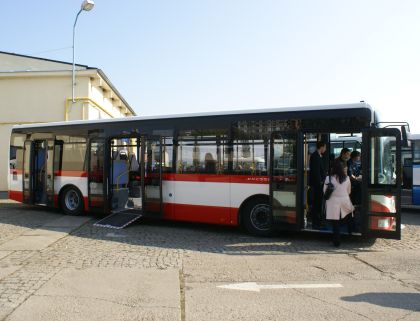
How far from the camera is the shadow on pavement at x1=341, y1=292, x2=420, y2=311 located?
5141 millimetres

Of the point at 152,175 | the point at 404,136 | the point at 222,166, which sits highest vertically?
the point at 404,136

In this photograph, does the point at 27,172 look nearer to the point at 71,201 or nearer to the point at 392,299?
the point at 71,201

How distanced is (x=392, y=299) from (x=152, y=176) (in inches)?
266

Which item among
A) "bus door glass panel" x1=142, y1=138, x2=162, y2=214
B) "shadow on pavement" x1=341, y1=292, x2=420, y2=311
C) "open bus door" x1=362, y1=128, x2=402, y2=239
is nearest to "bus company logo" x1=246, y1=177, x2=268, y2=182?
"open bus door" x1=362, y1=128, x2=402, y2=239

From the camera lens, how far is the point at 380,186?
851 centimetres

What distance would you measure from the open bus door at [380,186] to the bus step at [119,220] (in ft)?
18.7

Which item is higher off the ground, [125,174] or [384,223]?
[125,174]

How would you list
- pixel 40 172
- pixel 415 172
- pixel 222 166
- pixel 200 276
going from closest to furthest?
pixel 200 276
pixel 222 166
pixel 40 172
pixel 415 172

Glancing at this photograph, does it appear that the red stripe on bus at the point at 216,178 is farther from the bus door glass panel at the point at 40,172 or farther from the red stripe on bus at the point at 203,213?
the bus door glass panel at the point at 40,172

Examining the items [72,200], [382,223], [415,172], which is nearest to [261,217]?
[382,223]

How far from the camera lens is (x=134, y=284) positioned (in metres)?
5.96

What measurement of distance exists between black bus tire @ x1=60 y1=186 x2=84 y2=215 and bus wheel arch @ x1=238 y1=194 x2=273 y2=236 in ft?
18.4

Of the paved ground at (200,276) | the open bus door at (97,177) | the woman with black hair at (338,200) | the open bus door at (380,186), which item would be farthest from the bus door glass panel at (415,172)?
the open bus door at (97,177)

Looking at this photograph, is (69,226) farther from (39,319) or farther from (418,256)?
(418,256)
